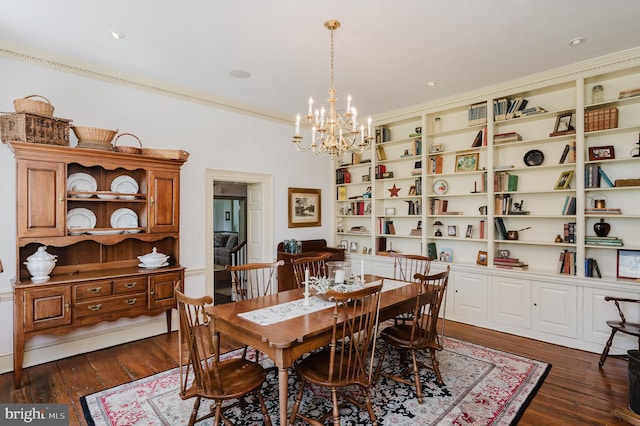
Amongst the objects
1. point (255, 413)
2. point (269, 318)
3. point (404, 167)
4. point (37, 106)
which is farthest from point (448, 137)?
point (37, 106)

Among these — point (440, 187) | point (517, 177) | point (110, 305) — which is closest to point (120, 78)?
point (110, 305)

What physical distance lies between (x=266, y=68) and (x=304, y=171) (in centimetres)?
234

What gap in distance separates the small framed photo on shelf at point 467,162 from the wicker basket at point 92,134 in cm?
442

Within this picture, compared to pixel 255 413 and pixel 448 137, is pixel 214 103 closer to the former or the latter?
pixel 448 137

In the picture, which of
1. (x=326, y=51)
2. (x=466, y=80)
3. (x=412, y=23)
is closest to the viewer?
(x=412, y=23)

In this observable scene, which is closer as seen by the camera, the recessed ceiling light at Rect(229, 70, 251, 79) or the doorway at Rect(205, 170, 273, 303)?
the recessed ceiling light at Rect(229, 70, 251, 79)

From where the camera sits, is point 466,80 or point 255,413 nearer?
point 255,413

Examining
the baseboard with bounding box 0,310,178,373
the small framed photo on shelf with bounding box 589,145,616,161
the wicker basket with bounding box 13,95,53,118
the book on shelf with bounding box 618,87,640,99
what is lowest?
the baseboard with bounding box 0,310,178,373

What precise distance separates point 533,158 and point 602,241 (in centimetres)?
123

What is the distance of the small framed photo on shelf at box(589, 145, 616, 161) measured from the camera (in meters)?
3.70

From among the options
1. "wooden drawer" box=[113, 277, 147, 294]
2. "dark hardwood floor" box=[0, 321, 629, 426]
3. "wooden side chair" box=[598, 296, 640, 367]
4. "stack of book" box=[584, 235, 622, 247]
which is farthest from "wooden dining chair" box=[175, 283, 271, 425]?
"stack of book" box=[584, 235, 622, 247]

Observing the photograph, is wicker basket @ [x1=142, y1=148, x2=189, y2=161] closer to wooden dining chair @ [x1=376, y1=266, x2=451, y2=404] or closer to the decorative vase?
wooden dining chair @ [x1=376, y1=266, x2=451, y2=404]

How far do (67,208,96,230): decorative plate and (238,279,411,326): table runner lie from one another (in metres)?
2.32

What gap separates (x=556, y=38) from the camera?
10.5ft
